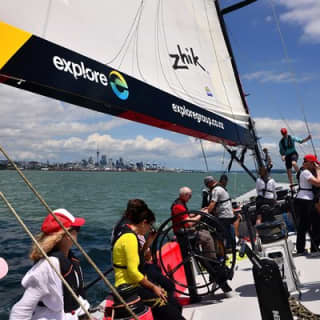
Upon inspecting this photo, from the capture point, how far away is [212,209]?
5.43 meters

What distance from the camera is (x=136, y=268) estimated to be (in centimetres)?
250

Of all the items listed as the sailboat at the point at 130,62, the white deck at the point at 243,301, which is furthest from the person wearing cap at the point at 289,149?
the white deck at the point at 243,301

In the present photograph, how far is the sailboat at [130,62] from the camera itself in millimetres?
2201

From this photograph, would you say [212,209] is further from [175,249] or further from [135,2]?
[135,2]

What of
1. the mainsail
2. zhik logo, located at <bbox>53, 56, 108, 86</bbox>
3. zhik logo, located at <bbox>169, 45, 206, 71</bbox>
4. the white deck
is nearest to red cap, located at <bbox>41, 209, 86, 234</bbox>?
the mainsail

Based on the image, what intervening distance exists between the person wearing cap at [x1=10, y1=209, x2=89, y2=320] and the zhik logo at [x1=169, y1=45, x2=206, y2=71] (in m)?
2.70

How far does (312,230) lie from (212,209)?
155cm

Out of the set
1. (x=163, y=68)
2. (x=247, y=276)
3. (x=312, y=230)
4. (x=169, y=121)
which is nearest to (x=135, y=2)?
(x=163, y=68)

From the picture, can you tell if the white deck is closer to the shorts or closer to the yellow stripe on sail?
the yellow stripe on sail

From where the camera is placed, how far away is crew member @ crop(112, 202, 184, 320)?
249 centimetres

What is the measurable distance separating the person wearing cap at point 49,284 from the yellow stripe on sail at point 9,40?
97 cm

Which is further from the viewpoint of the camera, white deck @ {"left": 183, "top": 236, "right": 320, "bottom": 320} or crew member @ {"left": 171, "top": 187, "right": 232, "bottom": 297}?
crew member @ {"left": 171, "top": 187, "right": 232, "bottom": 297}

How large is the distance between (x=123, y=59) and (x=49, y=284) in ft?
6.90

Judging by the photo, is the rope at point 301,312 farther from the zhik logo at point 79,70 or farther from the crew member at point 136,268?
the zhik logo at point 79,70
